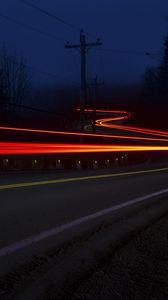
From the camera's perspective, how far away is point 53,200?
38.0 feet

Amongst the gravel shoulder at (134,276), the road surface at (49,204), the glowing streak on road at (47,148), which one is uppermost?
the glowing streak on road at (47,148)

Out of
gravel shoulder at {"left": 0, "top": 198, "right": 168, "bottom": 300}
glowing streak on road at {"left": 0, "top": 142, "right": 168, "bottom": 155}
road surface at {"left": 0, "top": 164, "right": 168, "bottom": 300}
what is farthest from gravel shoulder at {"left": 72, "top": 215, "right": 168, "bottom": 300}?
glowing streak on road at {"left": 0, "top": 142, "right": 168, "bottom": 155}

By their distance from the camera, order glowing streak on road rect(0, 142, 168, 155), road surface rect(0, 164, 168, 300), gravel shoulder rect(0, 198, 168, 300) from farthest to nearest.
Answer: glowing streak on road rect(0, 142, 168, 155) < road surface rect(0, 164, 168, 300) < gravel shoulder rect(0, 198, 168, 300)

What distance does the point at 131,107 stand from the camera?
372 feet

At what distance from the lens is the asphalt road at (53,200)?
27.8ft

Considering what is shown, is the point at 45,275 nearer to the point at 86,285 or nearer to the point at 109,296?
the point at 86,285

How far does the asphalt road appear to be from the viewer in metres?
8.48

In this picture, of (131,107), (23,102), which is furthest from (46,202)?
(131,107)

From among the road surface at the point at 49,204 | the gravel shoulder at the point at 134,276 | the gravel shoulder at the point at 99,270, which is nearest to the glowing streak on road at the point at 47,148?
the road surface at the point at 49,204

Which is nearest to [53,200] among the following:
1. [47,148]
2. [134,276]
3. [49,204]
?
[49,204]

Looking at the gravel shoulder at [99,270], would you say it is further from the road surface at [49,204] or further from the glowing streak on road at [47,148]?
the glowing streak on road at [47,148]

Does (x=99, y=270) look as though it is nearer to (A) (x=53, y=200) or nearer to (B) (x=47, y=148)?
(A) (x=53, y=200)

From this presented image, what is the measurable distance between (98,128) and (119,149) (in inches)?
2340

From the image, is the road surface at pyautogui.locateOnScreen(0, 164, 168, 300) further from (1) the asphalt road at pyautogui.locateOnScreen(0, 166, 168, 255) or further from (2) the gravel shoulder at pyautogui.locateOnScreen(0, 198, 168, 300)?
(2) the gravel shoulder at pyautogui.locateOnScreen(0, 198, 168, 300)
